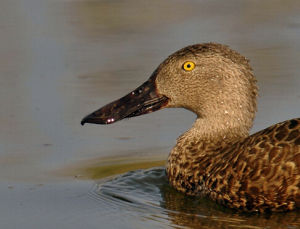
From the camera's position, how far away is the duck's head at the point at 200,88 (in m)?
9.09

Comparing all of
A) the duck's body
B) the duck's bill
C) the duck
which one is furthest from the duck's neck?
the duck's bill

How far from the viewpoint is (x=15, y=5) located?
14.0m

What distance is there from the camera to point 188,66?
929cm

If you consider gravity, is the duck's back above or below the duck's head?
below

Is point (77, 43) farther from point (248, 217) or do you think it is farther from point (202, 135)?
point (248, 217)

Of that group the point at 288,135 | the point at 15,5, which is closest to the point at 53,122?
the point at 288,135

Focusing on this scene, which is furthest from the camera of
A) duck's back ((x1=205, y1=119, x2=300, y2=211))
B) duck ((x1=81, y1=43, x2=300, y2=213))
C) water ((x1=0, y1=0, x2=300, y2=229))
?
water ((x1=0, y1=0, x2=300, y2=229))

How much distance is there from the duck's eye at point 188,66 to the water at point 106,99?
3.19ft

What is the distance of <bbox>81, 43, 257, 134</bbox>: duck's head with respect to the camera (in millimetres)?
9094

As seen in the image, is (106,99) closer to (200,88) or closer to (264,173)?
(200,88)

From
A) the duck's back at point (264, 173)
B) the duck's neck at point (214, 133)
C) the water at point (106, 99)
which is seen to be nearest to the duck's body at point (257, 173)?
the duck's back at point (264, 173)

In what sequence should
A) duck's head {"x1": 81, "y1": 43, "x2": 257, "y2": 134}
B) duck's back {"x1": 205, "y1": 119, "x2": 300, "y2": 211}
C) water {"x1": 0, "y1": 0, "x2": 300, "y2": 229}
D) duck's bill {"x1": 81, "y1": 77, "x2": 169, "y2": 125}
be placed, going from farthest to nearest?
duck's bill {"x1": 81, "y1": 77, "x2": 169, "y2": 125}, duck's head {"x1": 81, "y1": 43, "x2": 257, "y2": 134}, water {"x1": 0, "y1": 0, "x2": 300, "y2": 229}, duck's back {"x1": 205, "y1": 119, "x2": 300, "y2": 211}

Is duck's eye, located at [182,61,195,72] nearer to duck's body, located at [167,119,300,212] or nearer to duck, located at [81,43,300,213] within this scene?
duck, located at [81,43,300,213]

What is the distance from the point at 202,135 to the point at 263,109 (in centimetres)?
146
